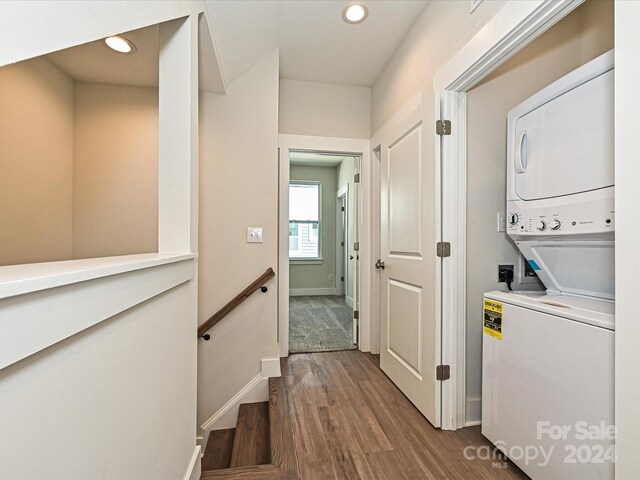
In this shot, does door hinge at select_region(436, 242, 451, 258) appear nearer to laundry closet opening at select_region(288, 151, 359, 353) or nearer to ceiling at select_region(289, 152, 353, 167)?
laundry closet opening at select_region(288, 151, 359, 353)

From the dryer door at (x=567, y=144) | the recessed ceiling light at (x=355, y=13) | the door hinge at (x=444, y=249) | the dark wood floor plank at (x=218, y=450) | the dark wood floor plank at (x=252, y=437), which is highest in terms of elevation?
the recessed ceiling light at (x=355, y=13)

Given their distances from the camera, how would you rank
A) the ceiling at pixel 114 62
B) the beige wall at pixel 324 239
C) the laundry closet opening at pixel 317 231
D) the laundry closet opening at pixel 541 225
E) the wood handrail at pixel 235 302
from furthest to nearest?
the beige wall at pixel 324 239 < the laundry closet opening at pixel 317 231 < the wood handrail at pixel 235 302 < the ceiling at pixel 114 62 < the laundry closet opening at pixel 541 225

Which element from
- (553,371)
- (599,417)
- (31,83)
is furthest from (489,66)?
(31,83)

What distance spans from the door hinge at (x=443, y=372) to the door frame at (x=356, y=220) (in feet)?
4.05

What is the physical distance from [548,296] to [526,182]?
581 mm

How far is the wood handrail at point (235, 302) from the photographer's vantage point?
2244 mm

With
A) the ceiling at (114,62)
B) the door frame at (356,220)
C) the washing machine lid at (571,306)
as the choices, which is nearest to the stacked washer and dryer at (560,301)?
the washing machine lid at (571,306)

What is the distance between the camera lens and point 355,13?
2.08 meters

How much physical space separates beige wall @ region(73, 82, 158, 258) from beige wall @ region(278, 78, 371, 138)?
1.14 m

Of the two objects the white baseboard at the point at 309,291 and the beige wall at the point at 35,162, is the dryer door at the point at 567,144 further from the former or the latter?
the white baseboard at the point at 309,291

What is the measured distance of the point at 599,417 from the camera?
1.07 metres

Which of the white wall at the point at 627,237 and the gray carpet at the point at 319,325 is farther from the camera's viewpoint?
the gray carpet at the point at 319,325

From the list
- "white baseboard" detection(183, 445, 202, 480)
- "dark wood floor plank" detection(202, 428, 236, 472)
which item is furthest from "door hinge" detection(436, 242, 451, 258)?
"dark wood floor plank" detection(202, 428, 236, 472)

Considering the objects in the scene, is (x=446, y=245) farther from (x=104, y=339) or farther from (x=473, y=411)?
(x=104, y=339)
